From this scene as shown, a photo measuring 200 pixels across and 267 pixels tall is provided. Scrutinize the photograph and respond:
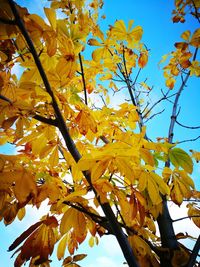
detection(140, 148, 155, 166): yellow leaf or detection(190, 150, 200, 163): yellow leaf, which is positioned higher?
detection(190, 150, 200, 163): yellow leaf

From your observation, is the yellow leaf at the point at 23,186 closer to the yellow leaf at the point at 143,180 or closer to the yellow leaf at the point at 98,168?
the yellow leaf at the point at 98,168

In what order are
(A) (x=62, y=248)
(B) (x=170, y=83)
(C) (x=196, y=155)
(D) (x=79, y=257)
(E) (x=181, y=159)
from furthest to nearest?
1. (B) (x=170, y=83)
2. (C) (x=196, y=155)
3. (D) (x=79, y=257)
4. (A) (x=62, y=248)
5. (E) (x=181, y=159)

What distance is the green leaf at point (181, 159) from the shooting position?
1.08m

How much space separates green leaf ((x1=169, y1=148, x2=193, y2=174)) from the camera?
1080 mm

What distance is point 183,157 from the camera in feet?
3.56

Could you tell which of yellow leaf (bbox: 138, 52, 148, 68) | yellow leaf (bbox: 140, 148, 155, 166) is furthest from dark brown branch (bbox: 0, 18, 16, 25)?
yellow leaf (bbox: 138, 52, 148, 68)

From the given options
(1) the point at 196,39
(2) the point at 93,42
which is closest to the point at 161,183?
(2) the point at 93,42

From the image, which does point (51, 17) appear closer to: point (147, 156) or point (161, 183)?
point (147, 156)

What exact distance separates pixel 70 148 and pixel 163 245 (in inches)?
50.4

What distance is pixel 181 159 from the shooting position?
1.09m

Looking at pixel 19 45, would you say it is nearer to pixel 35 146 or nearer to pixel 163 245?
pixel 35 146

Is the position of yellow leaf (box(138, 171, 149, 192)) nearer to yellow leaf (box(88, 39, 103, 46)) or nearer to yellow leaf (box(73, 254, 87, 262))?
yellow leaf (box(73, 254, 87, 262))

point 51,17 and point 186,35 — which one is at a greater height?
point 186,35

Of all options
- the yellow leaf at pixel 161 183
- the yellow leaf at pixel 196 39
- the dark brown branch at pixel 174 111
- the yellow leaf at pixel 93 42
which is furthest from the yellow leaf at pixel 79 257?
the yellow leaf at pixel 196 39
